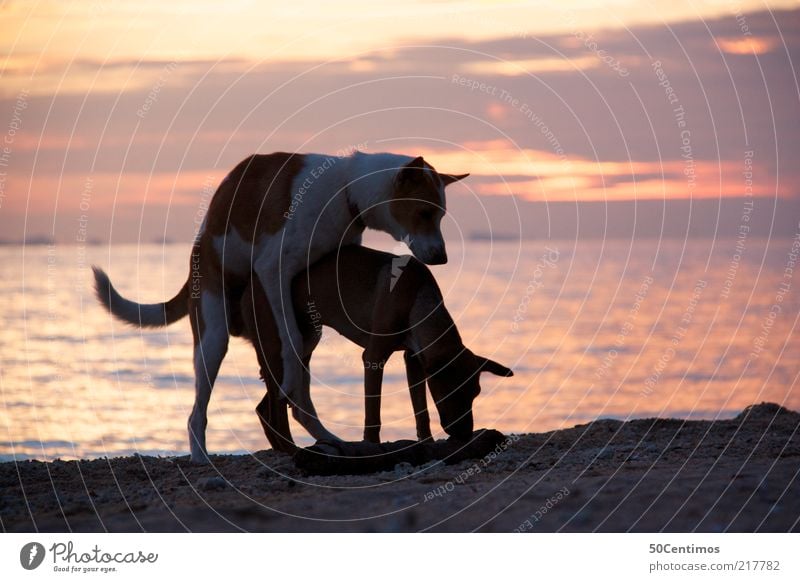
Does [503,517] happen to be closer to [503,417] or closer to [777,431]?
[777,431]

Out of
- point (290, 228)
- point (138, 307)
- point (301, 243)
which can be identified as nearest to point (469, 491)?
point (301, 243)

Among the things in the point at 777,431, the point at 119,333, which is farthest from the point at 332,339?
the point at 777,431

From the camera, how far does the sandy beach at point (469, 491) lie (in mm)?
9383

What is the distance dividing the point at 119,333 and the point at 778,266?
27.9 m

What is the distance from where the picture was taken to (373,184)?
12.9m

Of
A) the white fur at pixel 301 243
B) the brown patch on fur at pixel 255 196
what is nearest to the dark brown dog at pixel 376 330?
the white fur at pixel 301 243

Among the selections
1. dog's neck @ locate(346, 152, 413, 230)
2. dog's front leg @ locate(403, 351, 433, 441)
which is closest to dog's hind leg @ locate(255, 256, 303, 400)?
dog's neck @ locate(346, 152, 413, 230)

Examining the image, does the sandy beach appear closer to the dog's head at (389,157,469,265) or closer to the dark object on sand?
the dark object on sand

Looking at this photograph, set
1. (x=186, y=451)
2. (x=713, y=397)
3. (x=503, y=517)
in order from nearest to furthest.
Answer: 1. (x=503, y=517)
2. (x=186, y=451)
3. (x=713, y=397)

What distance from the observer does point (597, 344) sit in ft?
78.9

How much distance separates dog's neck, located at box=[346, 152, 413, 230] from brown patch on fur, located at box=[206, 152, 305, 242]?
68 centimetres

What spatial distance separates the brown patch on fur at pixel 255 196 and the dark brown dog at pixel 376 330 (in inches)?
26.6

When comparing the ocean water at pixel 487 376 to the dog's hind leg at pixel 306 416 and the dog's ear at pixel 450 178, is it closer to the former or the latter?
the dog's hind leg at pixel 306 416

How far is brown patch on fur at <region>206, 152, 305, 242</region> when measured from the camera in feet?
43.2
